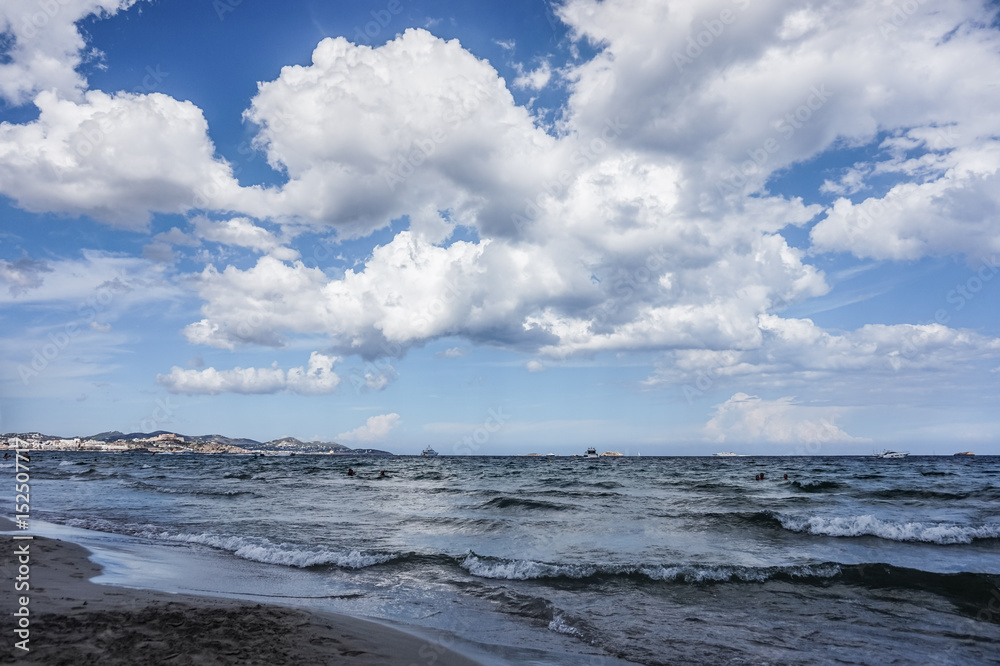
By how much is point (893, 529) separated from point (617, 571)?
13.9 metres

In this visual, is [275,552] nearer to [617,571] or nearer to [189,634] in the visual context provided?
[189,634]

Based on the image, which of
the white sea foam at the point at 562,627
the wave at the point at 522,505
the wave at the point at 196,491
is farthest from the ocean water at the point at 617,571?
the wave at the point at 196,491

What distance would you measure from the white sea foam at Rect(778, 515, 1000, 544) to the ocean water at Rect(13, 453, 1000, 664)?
10 centimetres

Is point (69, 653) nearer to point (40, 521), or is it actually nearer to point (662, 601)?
point (662, 601)

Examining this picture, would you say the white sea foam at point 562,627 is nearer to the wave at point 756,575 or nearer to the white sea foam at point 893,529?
the wave at point 756,575

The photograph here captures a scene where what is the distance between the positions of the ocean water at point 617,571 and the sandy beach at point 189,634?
1491mm

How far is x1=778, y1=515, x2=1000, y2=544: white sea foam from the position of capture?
1961cm

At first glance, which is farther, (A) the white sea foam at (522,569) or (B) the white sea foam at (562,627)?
(A) the white sea foam at (522,569)

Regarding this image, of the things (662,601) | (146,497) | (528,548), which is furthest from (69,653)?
(146,497)

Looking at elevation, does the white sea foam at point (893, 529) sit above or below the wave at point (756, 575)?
below

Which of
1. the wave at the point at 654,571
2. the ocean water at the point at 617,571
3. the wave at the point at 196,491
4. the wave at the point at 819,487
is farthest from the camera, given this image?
the wave at the point at 819,487

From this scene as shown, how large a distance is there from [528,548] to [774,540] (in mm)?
9447

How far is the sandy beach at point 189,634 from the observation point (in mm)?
6949

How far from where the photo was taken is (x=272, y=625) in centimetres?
847
